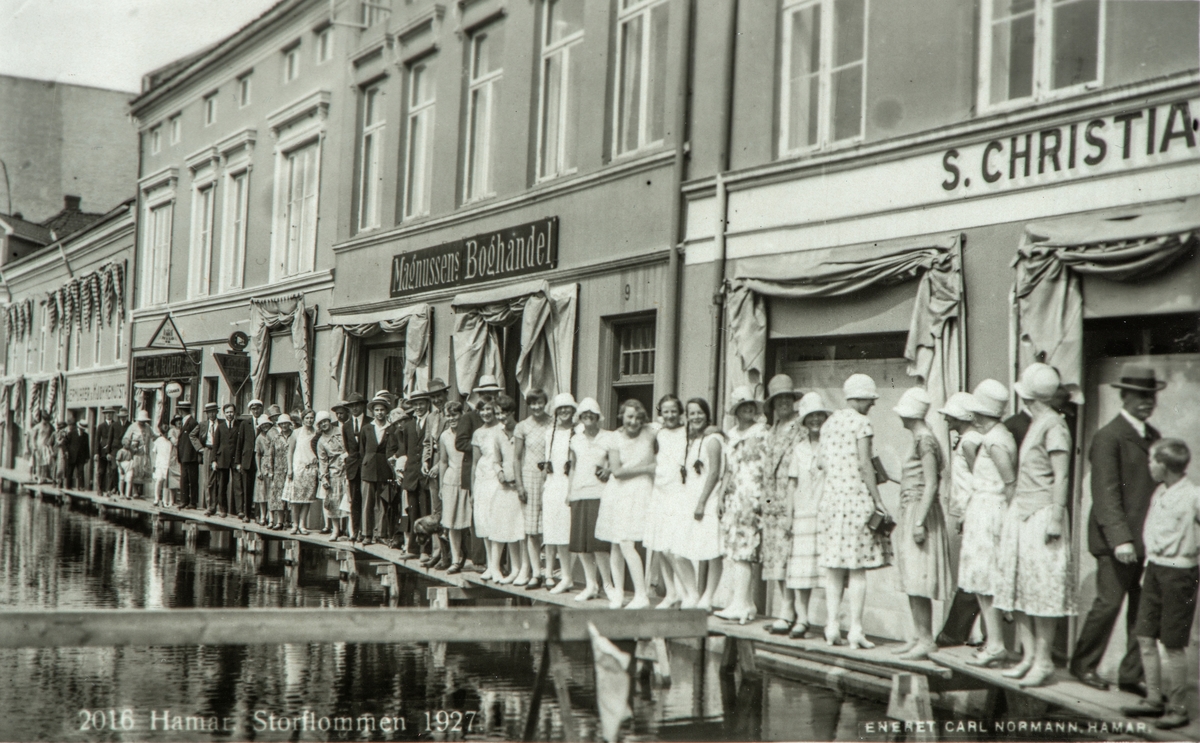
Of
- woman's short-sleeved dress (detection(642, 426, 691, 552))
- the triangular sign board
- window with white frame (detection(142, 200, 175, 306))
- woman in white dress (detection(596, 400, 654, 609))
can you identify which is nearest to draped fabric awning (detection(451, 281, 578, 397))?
woman in white dress (detection(596, 400, 654, 609))

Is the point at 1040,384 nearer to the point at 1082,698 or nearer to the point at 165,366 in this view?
the point at 1082,698

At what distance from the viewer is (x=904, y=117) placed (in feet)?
35.5

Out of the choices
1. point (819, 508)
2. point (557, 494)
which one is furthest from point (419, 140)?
point (819, 508)

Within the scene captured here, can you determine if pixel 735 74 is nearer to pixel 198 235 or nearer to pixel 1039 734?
pixel 1039 734

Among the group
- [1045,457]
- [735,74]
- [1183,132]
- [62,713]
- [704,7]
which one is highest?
[704,7]

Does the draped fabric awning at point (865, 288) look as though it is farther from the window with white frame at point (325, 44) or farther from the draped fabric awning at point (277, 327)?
the window with white frame at point (325, 44)

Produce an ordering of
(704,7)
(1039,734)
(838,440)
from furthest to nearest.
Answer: (704,7) → (838,440) → (1039,734)

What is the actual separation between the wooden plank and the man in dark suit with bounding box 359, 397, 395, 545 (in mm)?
10271

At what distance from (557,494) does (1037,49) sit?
592 centimetres

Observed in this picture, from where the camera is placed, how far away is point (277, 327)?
2466 cm

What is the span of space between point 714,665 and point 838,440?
1.92m

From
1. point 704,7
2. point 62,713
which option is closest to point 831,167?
point 704,7

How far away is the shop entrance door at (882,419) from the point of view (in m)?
10.8

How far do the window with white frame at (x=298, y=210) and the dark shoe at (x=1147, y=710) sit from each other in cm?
1893
